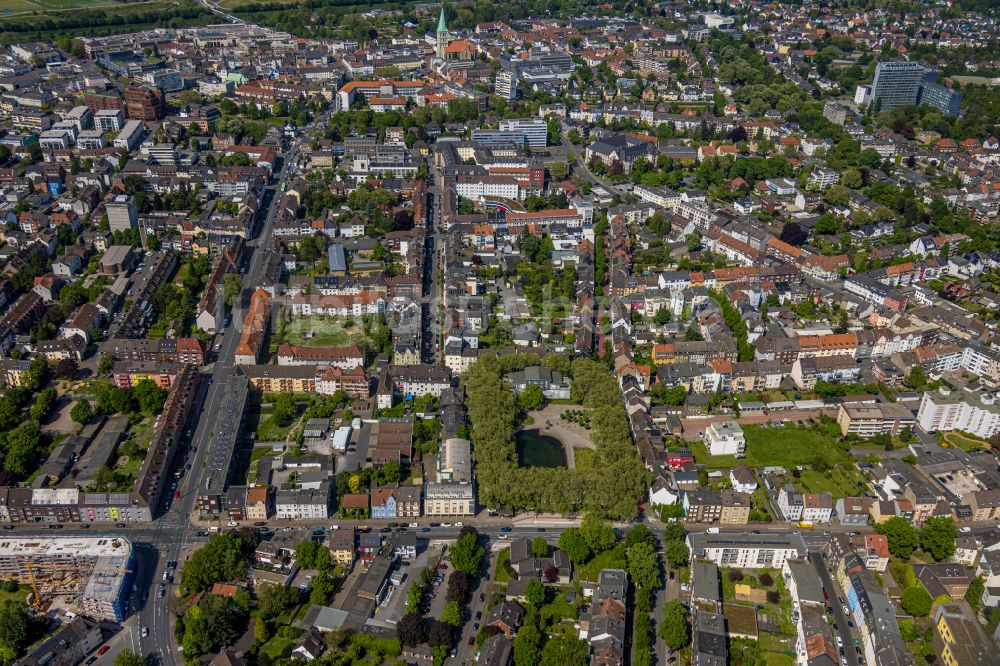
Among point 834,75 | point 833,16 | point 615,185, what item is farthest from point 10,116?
point 833,16

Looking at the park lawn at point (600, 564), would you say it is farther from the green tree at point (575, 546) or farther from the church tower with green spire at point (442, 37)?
the church tower with green spire at point (442, 37)

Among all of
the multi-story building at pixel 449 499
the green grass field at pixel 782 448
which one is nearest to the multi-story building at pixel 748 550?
the green grass field at pixel 782 448

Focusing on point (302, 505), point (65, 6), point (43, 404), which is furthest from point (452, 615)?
point (65, 6)

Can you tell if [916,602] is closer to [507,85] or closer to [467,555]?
[467,555]

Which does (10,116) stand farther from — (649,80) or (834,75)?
(834,75)

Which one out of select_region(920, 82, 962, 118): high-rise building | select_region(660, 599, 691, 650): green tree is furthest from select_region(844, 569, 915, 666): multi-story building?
select_region(920, 82, 962, 118): high-rise building

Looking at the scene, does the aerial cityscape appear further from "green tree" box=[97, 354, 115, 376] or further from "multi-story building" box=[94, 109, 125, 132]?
"multi-story building" box=[94, 109, 125, 132]
